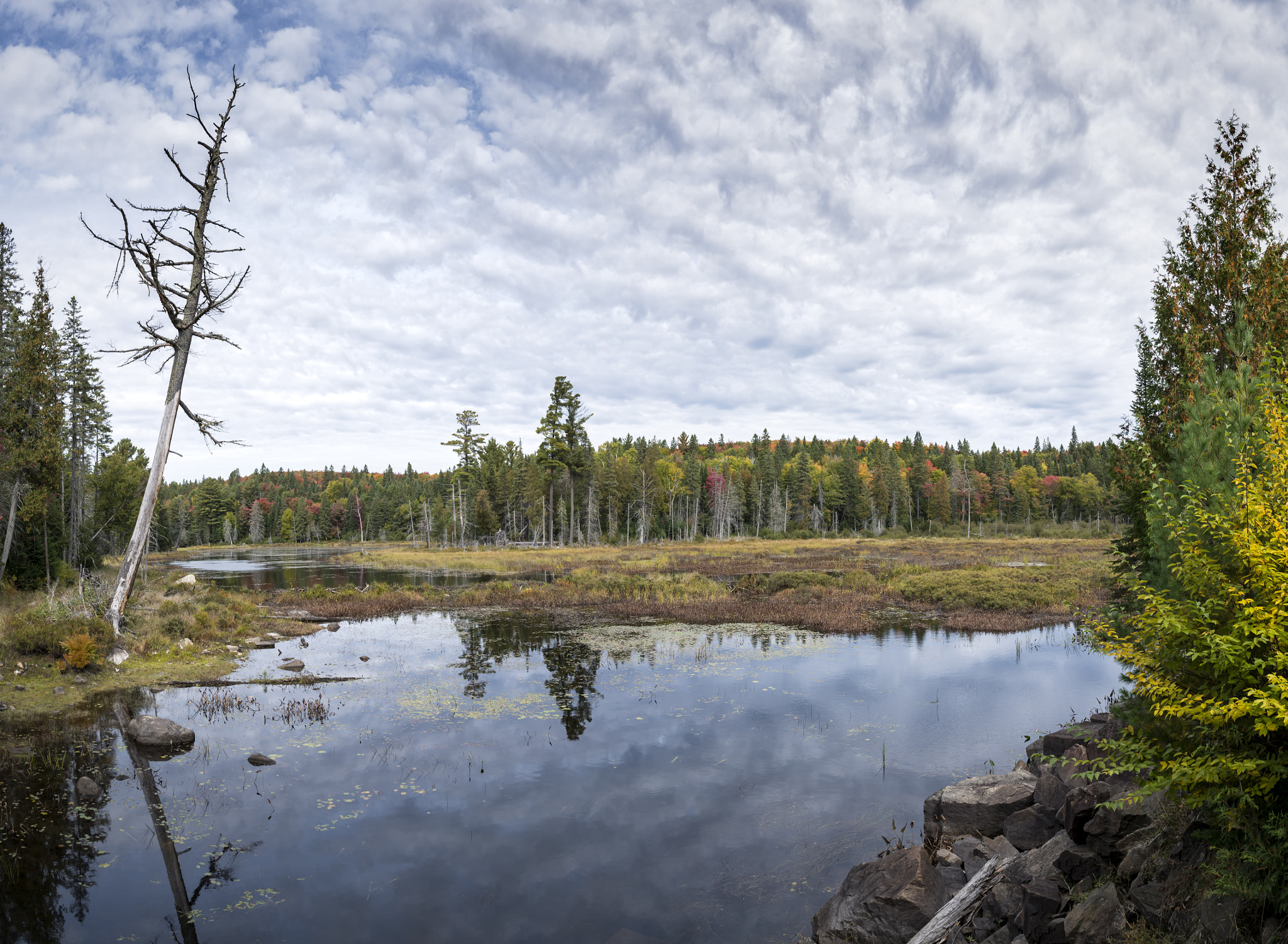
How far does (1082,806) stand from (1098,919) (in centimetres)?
166

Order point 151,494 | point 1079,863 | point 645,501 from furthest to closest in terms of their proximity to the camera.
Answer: point 645,501
point 151,494
point 1079,863

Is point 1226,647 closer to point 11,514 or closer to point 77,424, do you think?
point 11,514

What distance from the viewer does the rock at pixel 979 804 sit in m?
8.73

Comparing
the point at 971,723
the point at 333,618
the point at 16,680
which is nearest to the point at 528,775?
the point at 971,723

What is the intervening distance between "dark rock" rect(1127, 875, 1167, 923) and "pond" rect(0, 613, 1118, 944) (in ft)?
11.6

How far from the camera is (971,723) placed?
14445 mm

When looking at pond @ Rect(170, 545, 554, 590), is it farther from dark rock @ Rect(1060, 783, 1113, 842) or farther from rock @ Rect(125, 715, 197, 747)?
dark rock @ Rect(1060, 783, 1113, 842)

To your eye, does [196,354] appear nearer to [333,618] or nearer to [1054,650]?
[333,618]

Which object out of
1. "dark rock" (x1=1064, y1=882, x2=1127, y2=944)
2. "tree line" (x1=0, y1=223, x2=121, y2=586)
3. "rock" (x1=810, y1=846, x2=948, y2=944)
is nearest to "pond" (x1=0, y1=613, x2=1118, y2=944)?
"rock" (x1=810, y1=846, x2=948, y2=944)

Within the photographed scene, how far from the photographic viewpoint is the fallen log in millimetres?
6348

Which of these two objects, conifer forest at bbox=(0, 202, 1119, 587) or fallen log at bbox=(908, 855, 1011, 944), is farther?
conifer forest at bbox=(0, 202, 1119, 587)

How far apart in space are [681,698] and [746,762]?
13.7ft

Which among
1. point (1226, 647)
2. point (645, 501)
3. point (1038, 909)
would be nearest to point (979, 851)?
point (1038, 909)

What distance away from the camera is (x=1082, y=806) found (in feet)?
22.1
